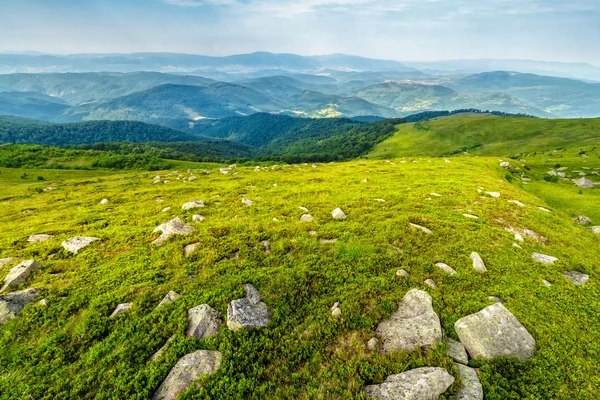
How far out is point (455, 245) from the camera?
14508 mm

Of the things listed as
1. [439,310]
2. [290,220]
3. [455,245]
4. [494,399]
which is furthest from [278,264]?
[455,245]

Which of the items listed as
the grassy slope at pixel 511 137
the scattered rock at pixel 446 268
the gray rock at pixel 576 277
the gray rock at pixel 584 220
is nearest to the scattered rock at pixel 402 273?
the scattered rock at pixel 446 268

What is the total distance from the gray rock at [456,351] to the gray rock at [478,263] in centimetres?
536

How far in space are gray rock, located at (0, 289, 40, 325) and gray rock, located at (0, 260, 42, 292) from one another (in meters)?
1.76

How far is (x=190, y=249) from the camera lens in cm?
1411

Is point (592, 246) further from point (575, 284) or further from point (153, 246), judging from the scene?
point (153, 246)

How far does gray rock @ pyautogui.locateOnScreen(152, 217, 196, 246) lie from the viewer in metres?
15.4

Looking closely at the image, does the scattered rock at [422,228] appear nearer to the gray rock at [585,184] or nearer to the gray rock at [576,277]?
the gray rock at [576,277]

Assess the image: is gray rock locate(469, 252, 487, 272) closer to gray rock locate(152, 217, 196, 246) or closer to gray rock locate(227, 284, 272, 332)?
gray rock locate(227, 284, 272, 332)

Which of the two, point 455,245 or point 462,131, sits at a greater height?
point 455,245

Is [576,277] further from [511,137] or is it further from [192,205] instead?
[511,137]

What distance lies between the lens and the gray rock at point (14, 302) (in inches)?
377

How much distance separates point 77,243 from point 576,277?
27.0m

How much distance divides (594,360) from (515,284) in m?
3.55
